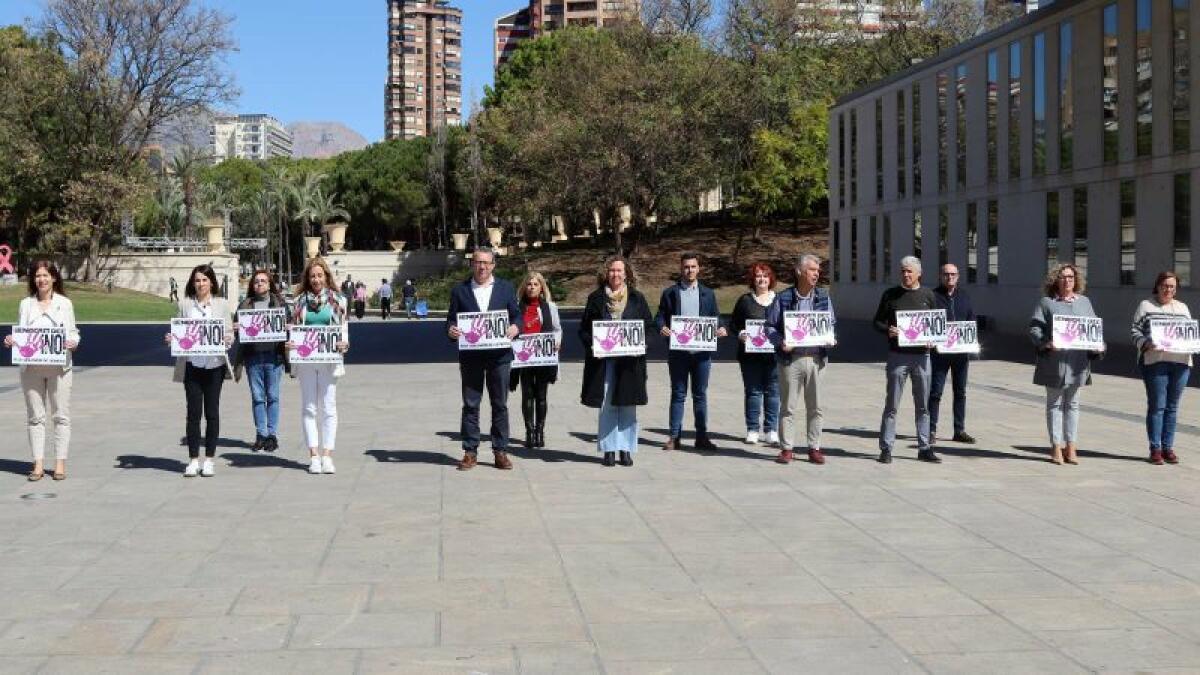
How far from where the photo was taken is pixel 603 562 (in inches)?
307

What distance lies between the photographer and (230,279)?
69.8m

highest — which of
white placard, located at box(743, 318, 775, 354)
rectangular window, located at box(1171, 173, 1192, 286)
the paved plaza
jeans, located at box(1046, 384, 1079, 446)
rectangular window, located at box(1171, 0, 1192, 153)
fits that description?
rectangular window, located at box(1171, 0, 1192, 153)

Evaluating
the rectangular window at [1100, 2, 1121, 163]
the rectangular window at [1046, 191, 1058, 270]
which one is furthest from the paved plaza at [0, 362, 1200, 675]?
the rectangular window at [1046, 191, 1058, 270]

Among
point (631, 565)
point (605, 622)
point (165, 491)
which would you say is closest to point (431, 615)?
point (605, 622)

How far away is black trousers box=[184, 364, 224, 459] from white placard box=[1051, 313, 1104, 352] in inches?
278

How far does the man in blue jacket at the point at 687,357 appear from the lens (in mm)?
12805

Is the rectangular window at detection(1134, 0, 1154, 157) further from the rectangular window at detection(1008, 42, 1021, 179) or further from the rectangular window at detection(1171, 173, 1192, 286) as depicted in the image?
the rectangular window at detection(1008, 42, 1021, 179)

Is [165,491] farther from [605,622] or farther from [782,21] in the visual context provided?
[782,21]

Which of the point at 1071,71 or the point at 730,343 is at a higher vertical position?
the point at 1071,71

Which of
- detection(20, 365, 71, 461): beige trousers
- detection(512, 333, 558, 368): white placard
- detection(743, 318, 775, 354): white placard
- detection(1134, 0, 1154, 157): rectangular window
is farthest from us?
detection(1134, 0, 1154, 157): rectangular window

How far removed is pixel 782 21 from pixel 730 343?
1573 inches

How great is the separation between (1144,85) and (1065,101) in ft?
11.5

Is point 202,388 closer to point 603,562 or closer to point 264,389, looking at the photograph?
point 264,389

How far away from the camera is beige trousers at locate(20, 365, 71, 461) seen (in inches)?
434
